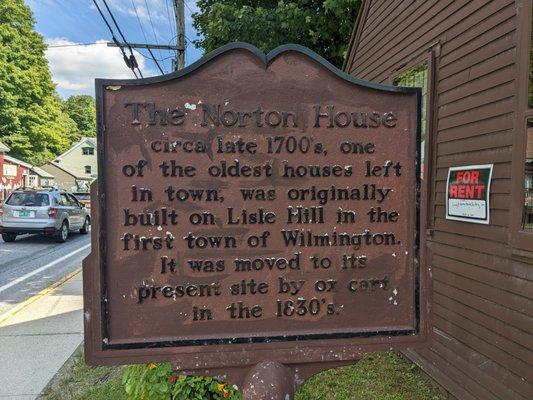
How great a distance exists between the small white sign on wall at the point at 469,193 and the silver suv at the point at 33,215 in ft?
38.4

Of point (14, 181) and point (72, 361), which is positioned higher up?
Result: point (14, 181)

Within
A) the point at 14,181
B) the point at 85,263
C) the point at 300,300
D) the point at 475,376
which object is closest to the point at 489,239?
the point at 475,376

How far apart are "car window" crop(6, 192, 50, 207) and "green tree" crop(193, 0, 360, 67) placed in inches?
287

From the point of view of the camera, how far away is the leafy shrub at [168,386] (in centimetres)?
266

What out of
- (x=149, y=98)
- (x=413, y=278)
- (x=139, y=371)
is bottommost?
(x=139, y=371)

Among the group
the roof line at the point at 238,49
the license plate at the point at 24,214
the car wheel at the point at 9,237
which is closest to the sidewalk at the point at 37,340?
the roof line at the point at 238,49

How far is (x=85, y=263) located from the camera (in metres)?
1.84

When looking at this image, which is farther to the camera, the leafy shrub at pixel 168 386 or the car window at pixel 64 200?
the car window at pixel 64 200

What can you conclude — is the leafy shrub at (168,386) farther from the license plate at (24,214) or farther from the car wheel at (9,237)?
the car wheel at (9,237)

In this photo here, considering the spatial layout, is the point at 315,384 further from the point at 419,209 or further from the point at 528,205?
the point at 419,209

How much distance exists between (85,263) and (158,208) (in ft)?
1.18

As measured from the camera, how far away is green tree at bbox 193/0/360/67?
9.61 metres

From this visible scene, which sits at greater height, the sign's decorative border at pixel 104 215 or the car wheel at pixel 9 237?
the sign's decorative border at pixel 104 215

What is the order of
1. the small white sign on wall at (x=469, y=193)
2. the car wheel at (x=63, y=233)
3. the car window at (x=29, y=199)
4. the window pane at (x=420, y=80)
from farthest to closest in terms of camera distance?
the car wheel at (x=63, y=233) → the car window at (x=29, y=199) → the window pane at (x=420, y=80) → the small white sign on wall at (x=469, y=193)
